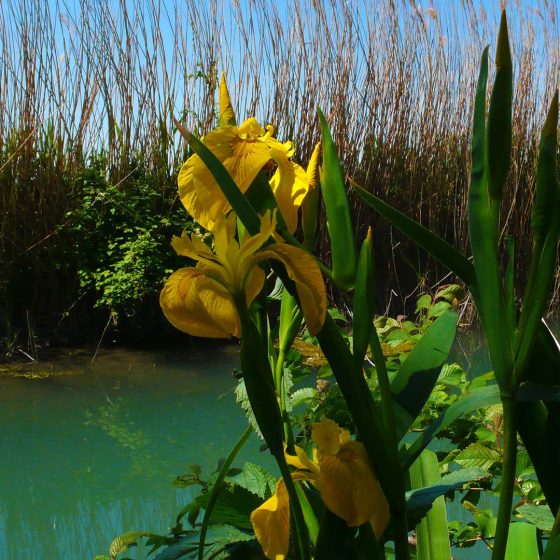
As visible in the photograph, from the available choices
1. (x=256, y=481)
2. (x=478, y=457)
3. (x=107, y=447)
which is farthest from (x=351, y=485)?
(x=107, y=447)

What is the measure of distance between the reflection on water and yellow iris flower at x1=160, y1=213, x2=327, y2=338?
3.96ft

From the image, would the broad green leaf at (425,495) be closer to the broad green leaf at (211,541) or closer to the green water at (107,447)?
the broad green leaf at (211,541)

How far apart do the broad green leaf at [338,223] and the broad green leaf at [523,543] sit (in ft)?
1.38

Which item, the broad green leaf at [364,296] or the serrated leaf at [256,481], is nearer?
the broad green leaf at [364,296]

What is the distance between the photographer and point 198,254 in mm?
428

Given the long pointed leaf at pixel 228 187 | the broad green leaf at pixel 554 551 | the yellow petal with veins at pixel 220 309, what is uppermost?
the long pointed leaf at pixel 228 187

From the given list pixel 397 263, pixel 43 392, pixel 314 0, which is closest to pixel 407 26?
pixel 314 0

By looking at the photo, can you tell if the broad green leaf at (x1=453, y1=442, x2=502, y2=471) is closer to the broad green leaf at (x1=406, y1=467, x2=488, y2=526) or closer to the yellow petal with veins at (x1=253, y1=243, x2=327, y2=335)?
the broad green leaf at (x1=406, y1=467, x2=488, y2=526)

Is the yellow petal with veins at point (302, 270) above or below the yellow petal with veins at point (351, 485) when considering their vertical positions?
above

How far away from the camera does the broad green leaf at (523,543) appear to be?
27.4 inches

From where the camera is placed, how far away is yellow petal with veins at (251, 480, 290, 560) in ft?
1.55

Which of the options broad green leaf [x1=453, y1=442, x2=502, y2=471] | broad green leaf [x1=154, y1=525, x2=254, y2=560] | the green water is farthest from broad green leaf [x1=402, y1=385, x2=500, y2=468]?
the green water

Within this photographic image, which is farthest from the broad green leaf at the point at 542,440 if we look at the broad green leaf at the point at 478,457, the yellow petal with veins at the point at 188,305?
the broad green leaf at the point at 478,457

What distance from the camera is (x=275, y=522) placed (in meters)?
Result: 0.48
